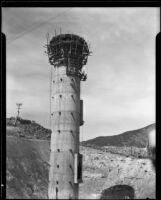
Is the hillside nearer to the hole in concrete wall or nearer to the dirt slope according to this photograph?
the dirt slope

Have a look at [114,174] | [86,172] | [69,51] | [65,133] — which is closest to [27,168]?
[86,172]

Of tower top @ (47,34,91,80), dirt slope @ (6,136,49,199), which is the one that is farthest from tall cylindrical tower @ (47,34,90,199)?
dirt slope @ (6,136,49,199)

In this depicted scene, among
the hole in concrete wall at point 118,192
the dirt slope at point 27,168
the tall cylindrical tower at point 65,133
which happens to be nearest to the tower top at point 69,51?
the tall cylindrical tower at point 65,133

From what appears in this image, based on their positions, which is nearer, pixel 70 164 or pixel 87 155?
pixel 70 164

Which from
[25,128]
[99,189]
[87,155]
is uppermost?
[25,128]

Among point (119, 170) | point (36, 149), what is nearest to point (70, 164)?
point (119, 170)

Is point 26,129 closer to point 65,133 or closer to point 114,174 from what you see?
point 114,174
